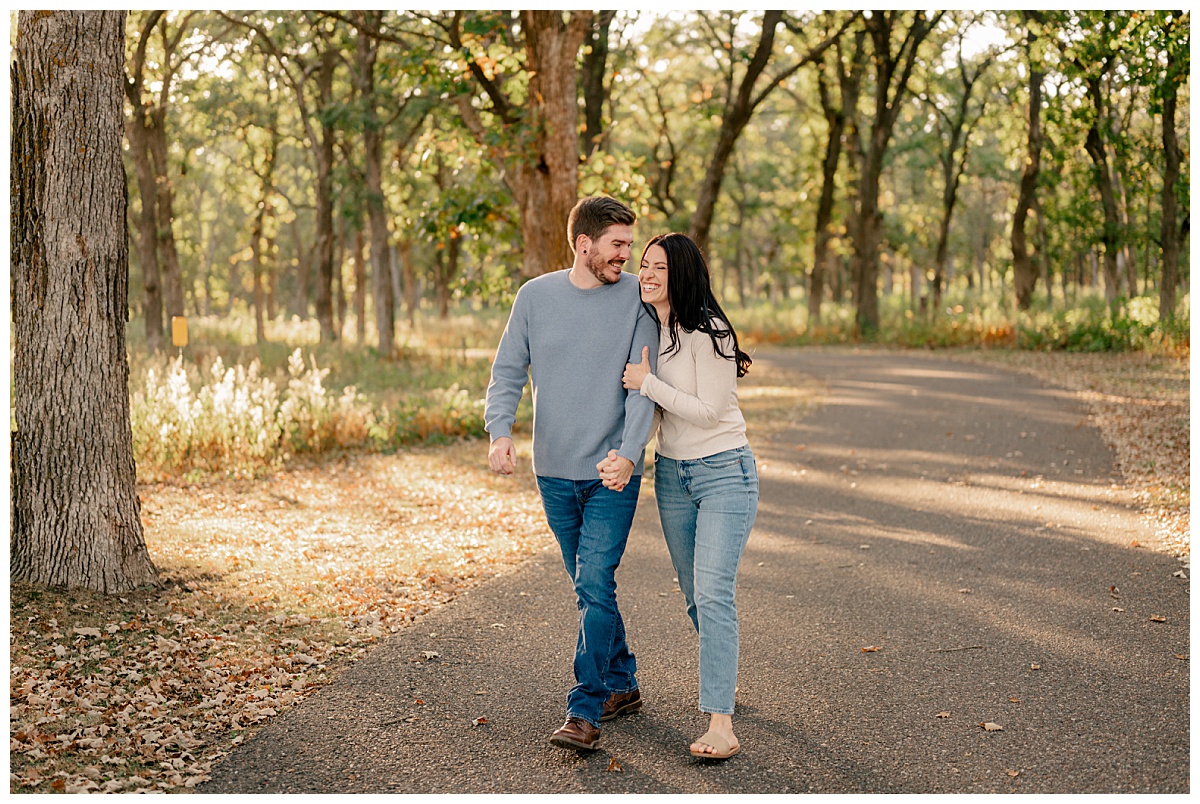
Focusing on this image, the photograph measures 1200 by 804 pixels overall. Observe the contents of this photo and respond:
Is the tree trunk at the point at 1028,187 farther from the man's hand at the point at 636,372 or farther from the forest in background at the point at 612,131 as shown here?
the man's hand at the point at 636,372

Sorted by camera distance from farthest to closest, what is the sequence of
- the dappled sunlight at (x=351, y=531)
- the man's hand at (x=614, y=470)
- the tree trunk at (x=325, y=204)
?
the tree trunk at (x=325, y=204) → the dappled sunlight at (x=351, y=531) → the man's hand at (x=614, y=470)

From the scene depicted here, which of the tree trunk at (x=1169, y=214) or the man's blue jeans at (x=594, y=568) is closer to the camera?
the man's blue jeans at (x=594, y=568)

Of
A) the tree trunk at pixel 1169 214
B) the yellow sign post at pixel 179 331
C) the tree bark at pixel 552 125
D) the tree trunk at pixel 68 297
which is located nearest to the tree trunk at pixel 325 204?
the tree bark at pixel 552 125

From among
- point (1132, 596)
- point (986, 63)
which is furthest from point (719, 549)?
point (986, 63)

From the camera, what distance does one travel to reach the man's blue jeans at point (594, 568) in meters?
4.08

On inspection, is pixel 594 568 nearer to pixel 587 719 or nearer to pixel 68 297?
pixel 587 719

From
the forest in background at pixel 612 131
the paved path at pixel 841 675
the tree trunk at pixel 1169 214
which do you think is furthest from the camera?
the tree trunk at pixel 1169 214

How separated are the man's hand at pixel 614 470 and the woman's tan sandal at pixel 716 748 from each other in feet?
3.16

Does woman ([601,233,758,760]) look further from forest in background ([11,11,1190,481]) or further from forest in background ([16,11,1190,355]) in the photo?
forest in background ([16,11,1190,355])

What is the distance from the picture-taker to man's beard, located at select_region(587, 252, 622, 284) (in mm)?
4086

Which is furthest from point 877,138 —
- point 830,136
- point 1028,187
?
point 1028,187

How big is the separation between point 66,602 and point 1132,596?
5670mm

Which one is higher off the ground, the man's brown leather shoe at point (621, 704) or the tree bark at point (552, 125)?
the tree bark at point (552, 125)

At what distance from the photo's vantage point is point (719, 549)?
4008 mm
